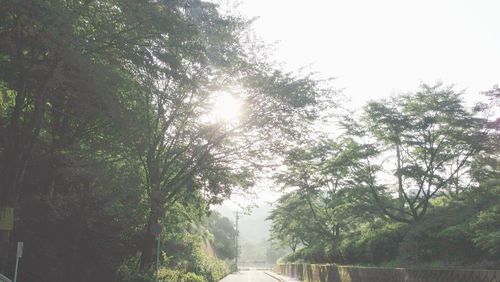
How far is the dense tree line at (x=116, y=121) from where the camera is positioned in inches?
459

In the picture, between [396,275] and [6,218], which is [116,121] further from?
[396,275]

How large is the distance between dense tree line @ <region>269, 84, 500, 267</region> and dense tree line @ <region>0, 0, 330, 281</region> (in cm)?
392

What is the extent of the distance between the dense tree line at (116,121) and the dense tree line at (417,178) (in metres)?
3.92

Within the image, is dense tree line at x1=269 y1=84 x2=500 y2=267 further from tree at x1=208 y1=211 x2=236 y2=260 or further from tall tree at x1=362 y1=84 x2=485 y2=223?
tree at x1=208 y1=211 x2=236 y2=260

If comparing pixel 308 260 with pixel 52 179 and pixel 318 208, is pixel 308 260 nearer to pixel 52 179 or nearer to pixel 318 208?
pixel 318 208

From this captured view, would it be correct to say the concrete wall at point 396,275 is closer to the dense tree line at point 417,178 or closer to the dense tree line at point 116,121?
the dense tree line at point 417,178

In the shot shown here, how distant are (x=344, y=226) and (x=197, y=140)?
1895 centimetres

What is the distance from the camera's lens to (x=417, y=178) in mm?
23734

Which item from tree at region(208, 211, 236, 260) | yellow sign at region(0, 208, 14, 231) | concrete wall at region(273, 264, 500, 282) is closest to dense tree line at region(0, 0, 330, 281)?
yellow sign at region(0, 208, 14, 231)

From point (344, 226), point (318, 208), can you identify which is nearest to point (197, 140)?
point (344, 226)

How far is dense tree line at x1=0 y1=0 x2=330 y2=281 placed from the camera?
11.6 metres

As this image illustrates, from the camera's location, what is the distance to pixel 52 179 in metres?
18.5

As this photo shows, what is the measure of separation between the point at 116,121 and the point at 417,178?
691 inches

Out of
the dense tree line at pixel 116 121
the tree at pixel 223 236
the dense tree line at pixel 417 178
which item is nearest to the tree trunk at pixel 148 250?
the dense tree line at pixel 116 121
